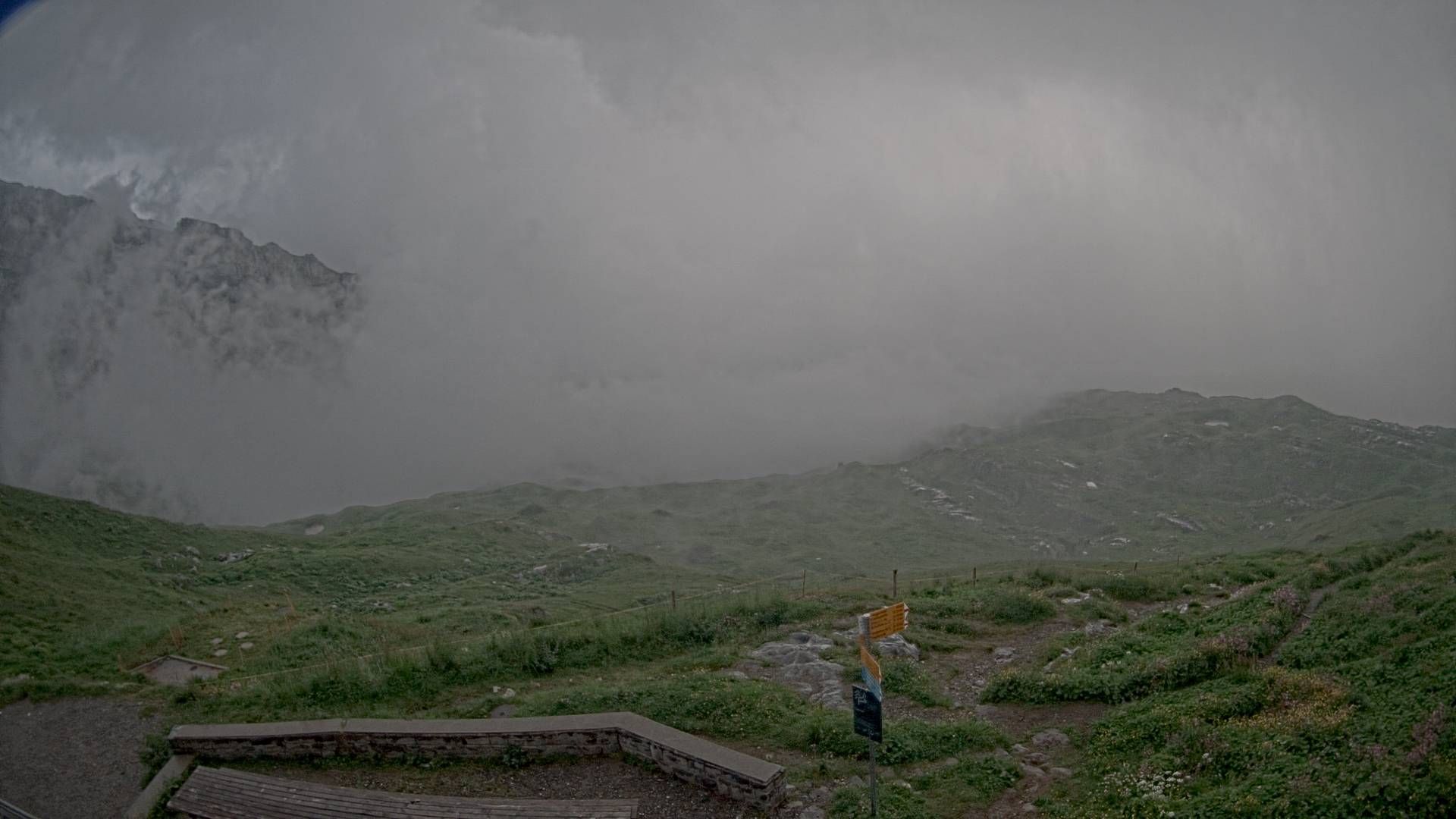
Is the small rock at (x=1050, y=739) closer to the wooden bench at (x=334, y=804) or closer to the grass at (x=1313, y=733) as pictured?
the grass at (x=1313, y=733)

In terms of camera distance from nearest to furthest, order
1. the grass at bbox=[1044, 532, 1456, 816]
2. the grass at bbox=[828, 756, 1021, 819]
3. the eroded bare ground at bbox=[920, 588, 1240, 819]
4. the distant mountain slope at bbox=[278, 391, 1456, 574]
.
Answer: the grass at bbox=[1044, 532, 1456, 816] < the grass at bbox=[828, 756, 1021, 819] < the eroded bare ground at bbox=[920, 588, 1240, 819] < the distant mountain slope at bbox=[278, 391, 1456, 574]

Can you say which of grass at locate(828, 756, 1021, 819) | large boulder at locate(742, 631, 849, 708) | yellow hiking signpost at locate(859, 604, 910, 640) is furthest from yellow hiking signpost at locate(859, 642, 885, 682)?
large boulder at locate(742, 631, 849, 708)

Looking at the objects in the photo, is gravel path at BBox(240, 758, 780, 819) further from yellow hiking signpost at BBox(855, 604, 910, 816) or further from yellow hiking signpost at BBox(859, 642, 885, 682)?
yellow hiking signpost at BBox(859, 642, 885, 682)

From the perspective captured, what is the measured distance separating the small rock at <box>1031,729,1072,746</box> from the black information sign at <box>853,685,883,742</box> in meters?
5.20

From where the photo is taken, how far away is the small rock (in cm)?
1457

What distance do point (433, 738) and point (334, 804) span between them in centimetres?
231

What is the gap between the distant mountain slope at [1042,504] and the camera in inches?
4850

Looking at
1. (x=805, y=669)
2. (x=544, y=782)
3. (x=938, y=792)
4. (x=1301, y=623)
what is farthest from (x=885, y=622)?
(x=1301, y=623)

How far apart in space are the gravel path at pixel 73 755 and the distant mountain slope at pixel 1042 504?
255 feet

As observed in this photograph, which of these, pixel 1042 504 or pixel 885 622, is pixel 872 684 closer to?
pixel 885 622

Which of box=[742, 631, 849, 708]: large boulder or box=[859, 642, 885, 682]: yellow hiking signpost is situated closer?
box=[859, 642, 885, 682]: yellow hiking signpost

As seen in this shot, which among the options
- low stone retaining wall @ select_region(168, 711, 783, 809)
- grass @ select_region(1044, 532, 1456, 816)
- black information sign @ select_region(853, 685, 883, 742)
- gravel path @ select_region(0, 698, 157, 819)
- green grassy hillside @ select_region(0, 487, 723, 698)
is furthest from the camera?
green grassy hillside @ select_region(0, 487, 723, 698)

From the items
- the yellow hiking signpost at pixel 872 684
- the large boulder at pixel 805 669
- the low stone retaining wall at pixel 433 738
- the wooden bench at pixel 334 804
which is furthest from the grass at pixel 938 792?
the large boulder at pixel 805 669

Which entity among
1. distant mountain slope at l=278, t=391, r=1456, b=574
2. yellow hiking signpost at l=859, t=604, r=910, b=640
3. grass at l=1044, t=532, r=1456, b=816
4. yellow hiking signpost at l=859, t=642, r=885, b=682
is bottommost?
distant mountain slope at l=278, t=391, r=1456, b=574
